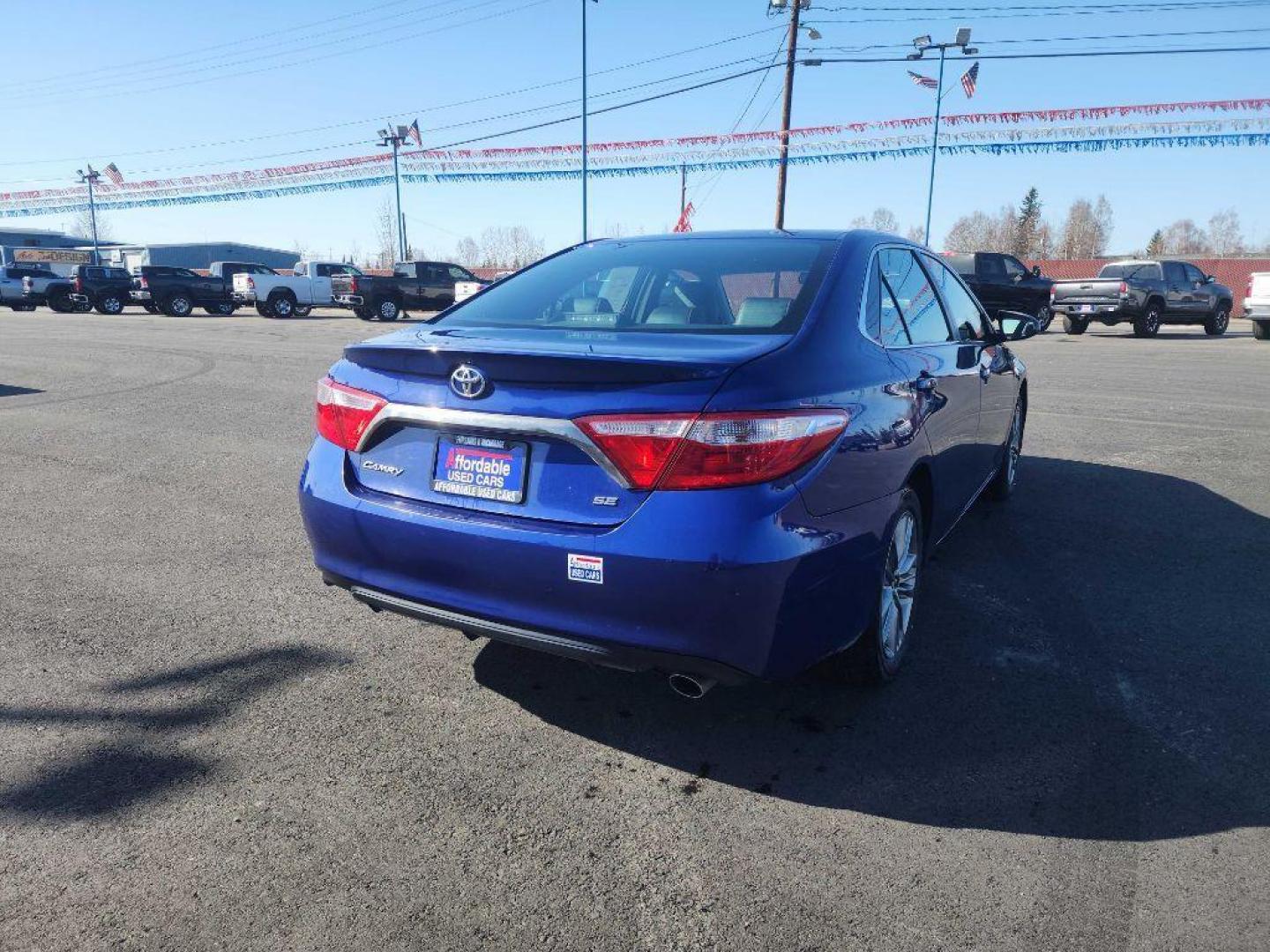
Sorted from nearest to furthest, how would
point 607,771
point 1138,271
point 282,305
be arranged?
point 607,771, point 1138,271, point 282,305

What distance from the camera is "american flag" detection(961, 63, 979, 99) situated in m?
31.2

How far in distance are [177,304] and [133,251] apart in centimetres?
7667

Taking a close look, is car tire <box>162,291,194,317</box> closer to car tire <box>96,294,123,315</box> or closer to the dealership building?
car tire <box>96,294,123,315</box>

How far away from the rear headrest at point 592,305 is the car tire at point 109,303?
3400cm

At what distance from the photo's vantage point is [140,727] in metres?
2.91

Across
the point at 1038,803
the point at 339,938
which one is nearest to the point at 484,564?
the point at 339,938

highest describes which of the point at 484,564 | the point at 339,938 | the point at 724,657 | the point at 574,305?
the point at 574,305

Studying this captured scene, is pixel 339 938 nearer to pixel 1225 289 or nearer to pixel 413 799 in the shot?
pixel 413 799

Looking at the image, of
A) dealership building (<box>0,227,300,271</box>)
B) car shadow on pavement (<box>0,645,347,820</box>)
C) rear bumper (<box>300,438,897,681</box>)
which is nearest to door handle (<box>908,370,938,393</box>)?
rear bumper (<box>300,438,897,681</box>)

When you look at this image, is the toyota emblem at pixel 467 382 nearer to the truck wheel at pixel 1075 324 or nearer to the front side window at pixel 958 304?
the front side window at pixel 958 304

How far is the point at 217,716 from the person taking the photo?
2982 millimetres

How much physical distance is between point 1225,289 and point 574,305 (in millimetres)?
26290

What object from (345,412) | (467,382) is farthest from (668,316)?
(345,412)

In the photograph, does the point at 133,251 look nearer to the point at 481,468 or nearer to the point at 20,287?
the point at 20,287
